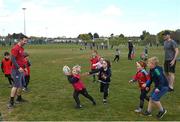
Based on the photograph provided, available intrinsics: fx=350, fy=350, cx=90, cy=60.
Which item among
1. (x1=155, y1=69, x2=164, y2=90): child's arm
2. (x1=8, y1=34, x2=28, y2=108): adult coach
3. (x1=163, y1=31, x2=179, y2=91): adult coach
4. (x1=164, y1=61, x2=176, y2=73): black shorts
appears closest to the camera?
(x1=155, y1=69, x2=164, y2=90): child's arm

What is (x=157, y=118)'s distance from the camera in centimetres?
888

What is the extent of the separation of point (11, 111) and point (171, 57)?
19.8 ft

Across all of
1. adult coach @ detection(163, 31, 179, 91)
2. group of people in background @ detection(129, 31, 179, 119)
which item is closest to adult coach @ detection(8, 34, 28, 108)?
group of people in background @ detection(129, 31, 179, 119)

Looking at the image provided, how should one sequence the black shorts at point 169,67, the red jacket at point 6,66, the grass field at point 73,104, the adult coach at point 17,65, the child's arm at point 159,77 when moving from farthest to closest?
the red jacket at point 6,66 → the black shorts at point 169,67 → the adult coach at point 17,65 → the grass field at point 73,104 → the child's arm at point 159,77

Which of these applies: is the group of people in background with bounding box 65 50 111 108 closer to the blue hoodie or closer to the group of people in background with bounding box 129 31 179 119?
the group of people in background with bounding box 129 31 179 119

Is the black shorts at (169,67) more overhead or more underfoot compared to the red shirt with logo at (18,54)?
more underfoot

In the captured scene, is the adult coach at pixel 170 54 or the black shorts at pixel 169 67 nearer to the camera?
the adult coach at pixel 170 54

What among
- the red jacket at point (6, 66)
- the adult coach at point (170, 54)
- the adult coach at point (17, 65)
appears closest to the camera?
the adult coach at point (17, 65)

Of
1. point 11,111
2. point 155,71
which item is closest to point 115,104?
point 155,71

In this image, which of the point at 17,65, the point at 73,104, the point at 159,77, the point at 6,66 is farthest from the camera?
the point at 6,66

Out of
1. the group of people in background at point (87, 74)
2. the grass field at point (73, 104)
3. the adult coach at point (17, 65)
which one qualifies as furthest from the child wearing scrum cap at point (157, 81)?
the adult coach at point (17, 65)

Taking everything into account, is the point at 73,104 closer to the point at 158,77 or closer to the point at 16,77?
the point at 16,77

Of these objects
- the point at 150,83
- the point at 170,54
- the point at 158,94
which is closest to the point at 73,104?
the point at 150,83

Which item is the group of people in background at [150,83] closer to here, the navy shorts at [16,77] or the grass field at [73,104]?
the grass field at [73,104]
